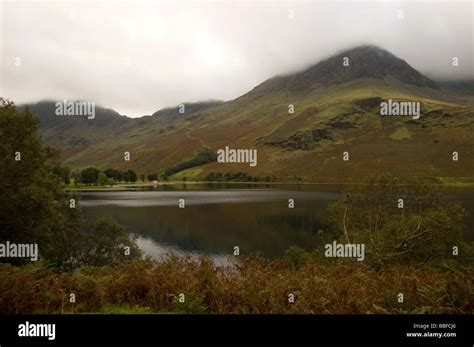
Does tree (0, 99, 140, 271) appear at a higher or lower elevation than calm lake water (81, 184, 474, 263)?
higher

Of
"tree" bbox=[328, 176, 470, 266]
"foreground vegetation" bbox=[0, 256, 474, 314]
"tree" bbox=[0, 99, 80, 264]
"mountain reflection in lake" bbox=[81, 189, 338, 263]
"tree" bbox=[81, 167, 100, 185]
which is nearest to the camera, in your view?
"foreground vegetation" bbox=[0, 256, 474, 314]

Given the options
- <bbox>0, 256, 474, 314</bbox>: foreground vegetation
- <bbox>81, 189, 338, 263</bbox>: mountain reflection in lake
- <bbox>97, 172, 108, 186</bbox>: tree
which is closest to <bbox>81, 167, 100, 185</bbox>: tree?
<bbox>97, 172, 108, 186</bbox>: tree

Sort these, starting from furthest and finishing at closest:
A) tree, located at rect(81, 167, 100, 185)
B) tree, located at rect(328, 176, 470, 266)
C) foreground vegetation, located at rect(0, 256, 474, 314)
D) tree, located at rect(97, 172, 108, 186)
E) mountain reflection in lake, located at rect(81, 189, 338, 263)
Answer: tree, located at rect(97, 172, 108, 186)
tree, located at rect(81, 167, 100, 185)
mountain reflection in lake, located at rect(81, 189, 338, 263)
tree, located at rect(328, 176, 470, 266)
foreground vegetation, located at rect(0, 256, 474, 314)

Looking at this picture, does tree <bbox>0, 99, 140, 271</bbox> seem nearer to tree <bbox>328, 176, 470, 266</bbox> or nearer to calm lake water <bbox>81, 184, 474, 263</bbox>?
calm lake water <bbox>81, 184, 474, 263</bbox>

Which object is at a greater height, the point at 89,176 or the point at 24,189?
the point at 89,176

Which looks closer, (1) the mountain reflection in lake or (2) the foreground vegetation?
(2) the foreground vegetation

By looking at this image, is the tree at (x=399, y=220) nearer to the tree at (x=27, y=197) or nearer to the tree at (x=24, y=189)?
the tree at (x=27, y=197)

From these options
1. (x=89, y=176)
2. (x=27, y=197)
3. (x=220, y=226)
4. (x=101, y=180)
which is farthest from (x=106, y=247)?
(x=101, y=180)

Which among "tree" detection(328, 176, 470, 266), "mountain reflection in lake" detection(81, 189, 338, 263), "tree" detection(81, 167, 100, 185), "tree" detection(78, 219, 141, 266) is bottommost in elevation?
"mountain reflection in lake" detection(81, 189, 338, 263)

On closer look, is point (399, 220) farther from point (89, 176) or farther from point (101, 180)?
point (101, 180)

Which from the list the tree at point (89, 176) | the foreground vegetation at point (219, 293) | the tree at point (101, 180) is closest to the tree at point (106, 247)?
the foreground vegetation at point (219, 293)
